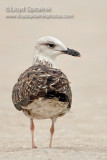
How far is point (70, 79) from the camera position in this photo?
2389 cm

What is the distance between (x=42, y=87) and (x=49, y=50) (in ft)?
7.08

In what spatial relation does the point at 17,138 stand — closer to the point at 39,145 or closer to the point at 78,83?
the point at 39,145

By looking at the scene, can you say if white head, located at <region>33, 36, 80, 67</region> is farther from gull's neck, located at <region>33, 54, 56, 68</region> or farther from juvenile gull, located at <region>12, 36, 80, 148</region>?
juvenile gull, located at <region>12, 36, 80, 148</region>

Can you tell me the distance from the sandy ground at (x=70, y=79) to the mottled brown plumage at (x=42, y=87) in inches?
31.0

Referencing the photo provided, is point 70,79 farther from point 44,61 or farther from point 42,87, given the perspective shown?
point 42,87

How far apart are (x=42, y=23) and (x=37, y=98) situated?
107ft

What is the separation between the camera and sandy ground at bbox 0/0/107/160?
10.8 metres

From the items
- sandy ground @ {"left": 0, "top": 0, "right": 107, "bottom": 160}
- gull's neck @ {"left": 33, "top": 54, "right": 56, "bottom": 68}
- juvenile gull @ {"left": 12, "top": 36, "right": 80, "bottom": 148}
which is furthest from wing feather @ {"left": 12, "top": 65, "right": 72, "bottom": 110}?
gull's neck @ {"left": 33, "top": 54, "right": 56, "bottom": 68}

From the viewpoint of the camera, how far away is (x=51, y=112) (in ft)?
31.6

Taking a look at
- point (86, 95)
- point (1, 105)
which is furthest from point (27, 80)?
point (86, 95)

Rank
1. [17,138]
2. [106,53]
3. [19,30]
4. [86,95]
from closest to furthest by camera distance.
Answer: [17,138] < [86,95] < [106,53] < [19,30]

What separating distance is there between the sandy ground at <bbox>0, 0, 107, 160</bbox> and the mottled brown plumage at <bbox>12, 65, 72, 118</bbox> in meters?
0.79

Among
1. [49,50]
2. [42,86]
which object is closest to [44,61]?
[49,50]

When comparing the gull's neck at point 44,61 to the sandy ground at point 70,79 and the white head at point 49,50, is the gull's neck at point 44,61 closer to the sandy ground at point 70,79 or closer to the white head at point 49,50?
the white head at point 49,50
